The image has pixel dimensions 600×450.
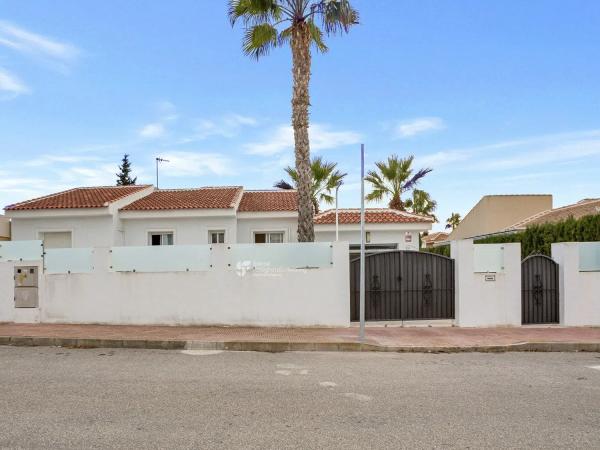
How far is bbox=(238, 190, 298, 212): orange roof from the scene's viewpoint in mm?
18909

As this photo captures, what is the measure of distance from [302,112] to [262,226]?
6696 mm

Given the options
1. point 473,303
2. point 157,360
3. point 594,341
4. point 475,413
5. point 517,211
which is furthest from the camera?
point 517,211

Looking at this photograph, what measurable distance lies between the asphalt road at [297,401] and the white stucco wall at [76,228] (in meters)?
10.1

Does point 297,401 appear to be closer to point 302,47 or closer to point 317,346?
point 317,346

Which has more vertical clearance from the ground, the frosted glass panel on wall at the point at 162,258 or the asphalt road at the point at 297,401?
the frosted glass panel on wall at the point at 162,258

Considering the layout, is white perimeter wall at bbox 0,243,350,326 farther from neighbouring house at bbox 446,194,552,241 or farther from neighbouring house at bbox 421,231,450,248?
neighbouring house at bbox 421,231,450,248

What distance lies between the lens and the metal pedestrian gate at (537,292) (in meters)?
11.4

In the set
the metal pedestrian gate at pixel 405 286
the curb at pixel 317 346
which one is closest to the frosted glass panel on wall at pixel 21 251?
the curb at pixel 317 346

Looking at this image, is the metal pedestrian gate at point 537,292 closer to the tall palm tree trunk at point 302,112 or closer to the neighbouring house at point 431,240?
the tall palm tree trunk at point 302,112

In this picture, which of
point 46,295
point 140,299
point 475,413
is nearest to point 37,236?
point 46,295

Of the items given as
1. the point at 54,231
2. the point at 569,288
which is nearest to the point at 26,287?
the point at 54,231

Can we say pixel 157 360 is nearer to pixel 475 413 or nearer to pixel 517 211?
pixel 475 413

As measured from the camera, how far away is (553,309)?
11.5 meters

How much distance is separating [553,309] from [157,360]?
9527mm
